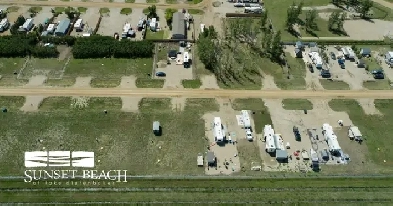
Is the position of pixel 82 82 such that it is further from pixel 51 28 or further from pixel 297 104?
pixel 297 104

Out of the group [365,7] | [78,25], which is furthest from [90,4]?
[365,7]

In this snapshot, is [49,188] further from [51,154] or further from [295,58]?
[295,58]

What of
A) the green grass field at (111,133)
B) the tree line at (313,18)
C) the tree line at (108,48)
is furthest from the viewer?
the tree line at (313,18)

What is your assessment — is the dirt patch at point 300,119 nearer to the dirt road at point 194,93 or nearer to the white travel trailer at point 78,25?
the dirt road at point 194,93

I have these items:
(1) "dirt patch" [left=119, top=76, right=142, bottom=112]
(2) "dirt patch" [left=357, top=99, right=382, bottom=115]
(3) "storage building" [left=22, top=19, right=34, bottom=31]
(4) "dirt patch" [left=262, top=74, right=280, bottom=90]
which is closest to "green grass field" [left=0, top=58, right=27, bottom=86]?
(3) "storage building" [left=22, top=19, right=34, bottom=31]

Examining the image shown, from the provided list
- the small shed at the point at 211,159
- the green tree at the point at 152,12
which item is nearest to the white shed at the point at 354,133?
the small shed at the point at 211,159

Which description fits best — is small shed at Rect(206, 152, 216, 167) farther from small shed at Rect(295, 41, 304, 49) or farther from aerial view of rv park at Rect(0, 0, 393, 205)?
small shed at Rect(295, 41, 304, 49)
